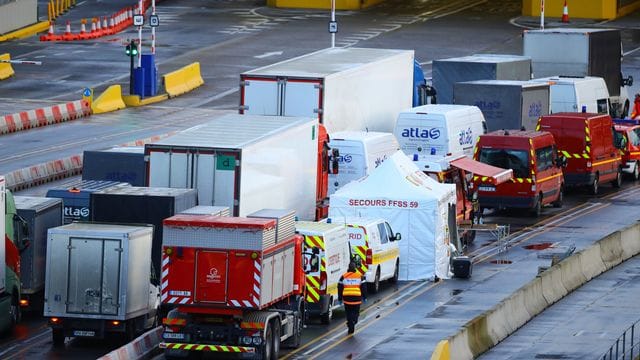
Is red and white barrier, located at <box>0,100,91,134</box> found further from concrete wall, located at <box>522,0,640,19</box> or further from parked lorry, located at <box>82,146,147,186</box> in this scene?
concrete wall, located at <box>522,0,640,19</box>

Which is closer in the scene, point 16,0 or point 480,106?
point 480,106

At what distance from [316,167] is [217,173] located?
6.07 m

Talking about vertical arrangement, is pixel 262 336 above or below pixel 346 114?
below

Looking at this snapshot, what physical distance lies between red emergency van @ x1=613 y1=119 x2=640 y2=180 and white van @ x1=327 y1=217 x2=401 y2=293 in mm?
18432

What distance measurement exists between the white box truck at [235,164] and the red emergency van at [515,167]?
1038cm

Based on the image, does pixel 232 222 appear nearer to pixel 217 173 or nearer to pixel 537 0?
pixel 217 173

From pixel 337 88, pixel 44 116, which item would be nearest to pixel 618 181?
pixel 337 88

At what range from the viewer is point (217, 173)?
34.9 m

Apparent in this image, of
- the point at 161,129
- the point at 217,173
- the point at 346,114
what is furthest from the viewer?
the point at 161,129

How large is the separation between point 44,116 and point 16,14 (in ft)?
81.0

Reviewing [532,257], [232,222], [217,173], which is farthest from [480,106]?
[232,222]

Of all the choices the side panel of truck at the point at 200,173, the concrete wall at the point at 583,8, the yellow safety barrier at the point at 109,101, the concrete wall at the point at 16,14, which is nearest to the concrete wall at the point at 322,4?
the concrete wall at the point at 583,8

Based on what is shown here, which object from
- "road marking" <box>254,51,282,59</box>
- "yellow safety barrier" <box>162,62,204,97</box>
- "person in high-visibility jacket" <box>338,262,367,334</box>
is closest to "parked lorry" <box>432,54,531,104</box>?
"yellow safety barrier" <box>162,62,204,97</box>

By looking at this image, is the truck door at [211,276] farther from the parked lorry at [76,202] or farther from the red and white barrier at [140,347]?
the parked lorry at [76,202]
